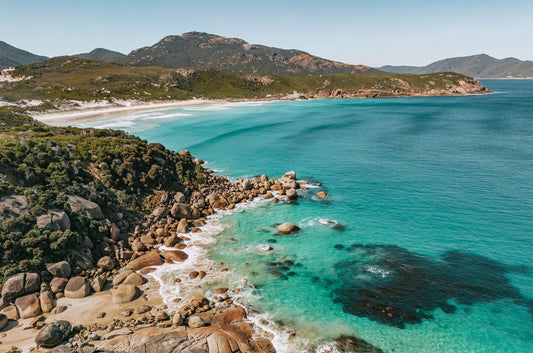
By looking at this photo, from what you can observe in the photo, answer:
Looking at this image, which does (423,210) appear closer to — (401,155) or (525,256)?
(525,256)

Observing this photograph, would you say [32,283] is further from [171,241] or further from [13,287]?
[171,241]

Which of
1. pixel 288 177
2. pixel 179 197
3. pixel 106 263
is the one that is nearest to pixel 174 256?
pixel 106 263

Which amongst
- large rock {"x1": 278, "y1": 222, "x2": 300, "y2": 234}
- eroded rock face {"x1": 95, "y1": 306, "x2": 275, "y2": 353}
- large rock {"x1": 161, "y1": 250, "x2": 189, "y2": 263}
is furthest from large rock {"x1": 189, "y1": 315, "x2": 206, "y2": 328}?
large rock {"x1": 278, "y1": 222, "x2": 300, "y2": 234}

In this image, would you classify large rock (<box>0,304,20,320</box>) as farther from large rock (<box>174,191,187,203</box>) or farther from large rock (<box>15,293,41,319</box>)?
large rock (<box>174,191,187,203</box>)

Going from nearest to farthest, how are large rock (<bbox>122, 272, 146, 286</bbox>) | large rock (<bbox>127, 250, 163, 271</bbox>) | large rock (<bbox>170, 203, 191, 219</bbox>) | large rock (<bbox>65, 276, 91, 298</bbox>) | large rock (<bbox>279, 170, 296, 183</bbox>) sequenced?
1. large rock (<bbox>65, 276, 91, 298</bbox>)
2. large rock (<bbox>122, 272, 146, 286</bbox>)
3. large rock (<bbox>127, 250, 163, 271</bbox>)
4. large rock (<bbox>170, 203, 191, 219</bbox>)
5. large rock (<bbox>279, 170, 296, 183</bbox>)

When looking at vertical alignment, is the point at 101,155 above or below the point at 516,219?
above

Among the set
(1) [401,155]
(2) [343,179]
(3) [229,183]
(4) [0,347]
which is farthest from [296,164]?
(4) [0,347]

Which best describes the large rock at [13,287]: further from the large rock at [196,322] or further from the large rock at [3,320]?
the large rock at [196,322]
